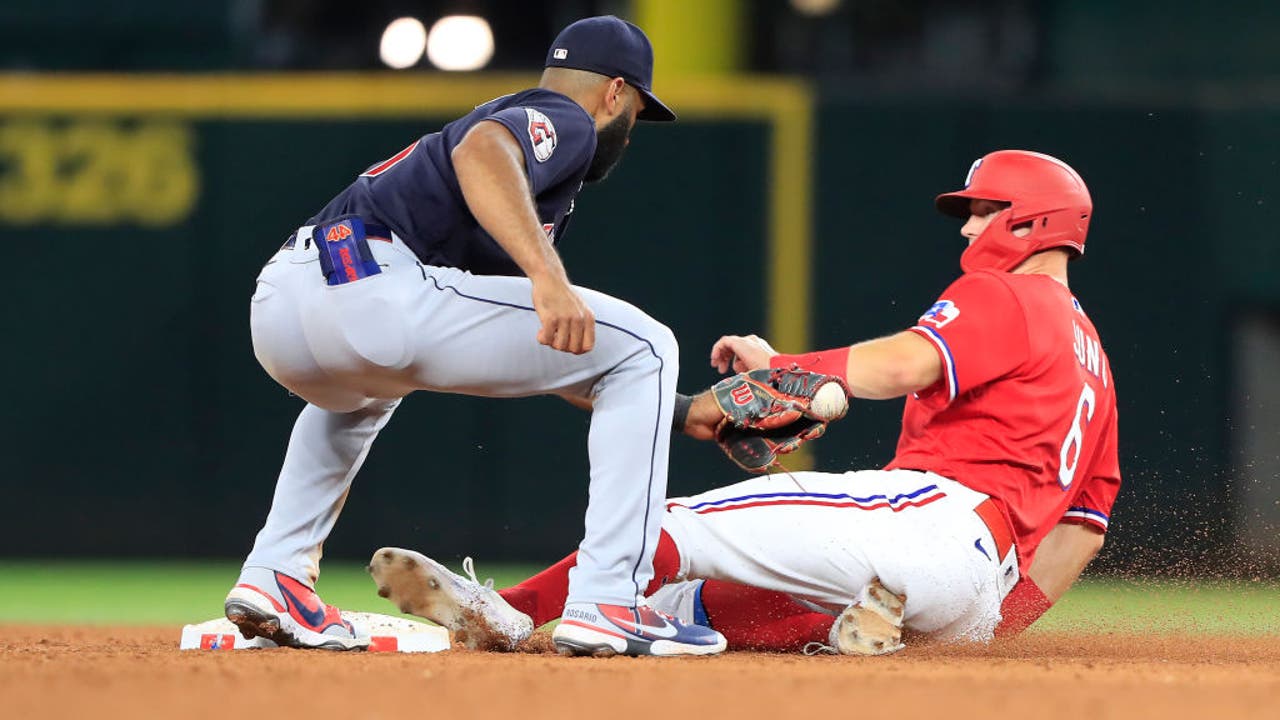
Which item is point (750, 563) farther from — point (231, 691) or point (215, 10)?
point (215, 10)

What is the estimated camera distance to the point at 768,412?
3.87 meters

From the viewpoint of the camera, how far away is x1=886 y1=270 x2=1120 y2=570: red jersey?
4043 millimetres

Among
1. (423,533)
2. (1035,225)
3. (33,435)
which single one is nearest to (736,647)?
(1035,225)

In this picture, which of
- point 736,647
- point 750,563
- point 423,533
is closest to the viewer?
point 750,563

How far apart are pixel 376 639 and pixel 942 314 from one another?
1.63 metres

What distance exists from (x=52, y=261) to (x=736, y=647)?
5.63m

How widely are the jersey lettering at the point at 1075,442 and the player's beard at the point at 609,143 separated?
131 centimetres

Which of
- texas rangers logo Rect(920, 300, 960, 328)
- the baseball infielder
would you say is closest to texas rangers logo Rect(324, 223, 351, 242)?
the baseball infielder

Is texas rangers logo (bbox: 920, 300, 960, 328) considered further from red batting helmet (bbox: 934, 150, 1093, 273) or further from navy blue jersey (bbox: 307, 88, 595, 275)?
navy blue jersey (bbox: 307, 88, 595, 275)

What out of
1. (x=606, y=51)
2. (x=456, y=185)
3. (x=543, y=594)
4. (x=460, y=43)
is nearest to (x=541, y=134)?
(x=456, y=185)

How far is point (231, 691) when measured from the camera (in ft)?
10.1

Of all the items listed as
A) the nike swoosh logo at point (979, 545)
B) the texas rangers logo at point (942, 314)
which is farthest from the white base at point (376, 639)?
the texas rangers logo at point (942, 314)

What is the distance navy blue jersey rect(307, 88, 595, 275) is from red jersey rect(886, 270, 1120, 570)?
96cm

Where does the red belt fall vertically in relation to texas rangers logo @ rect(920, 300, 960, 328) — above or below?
below
